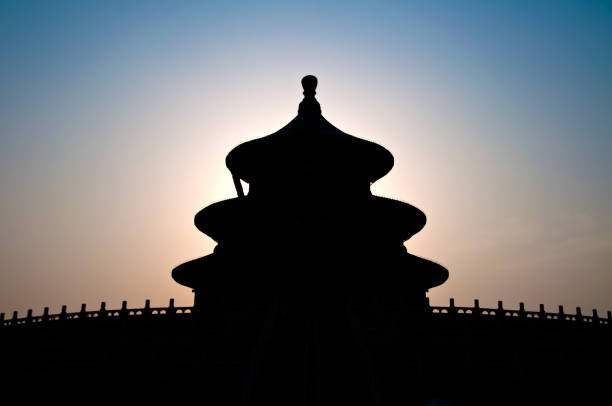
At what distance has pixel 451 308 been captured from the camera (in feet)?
64.5

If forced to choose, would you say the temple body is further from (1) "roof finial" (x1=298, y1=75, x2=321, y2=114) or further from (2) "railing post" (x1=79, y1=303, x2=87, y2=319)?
(2) "railing post" (x1=79, y1=303, x2=87, y2=319)

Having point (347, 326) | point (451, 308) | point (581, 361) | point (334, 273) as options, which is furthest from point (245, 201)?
point (581, 361)

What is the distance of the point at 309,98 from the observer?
23281 mm

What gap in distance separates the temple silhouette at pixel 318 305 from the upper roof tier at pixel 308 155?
0.05m

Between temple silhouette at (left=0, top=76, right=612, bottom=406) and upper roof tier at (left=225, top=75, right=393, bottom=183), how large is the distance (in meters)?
0.05

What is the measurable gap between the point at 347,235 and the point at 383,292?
2.57m

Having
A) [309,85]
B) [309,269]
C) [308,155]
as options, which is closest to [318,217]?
[309,269]

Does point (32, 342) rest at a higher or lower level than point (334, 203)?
lower

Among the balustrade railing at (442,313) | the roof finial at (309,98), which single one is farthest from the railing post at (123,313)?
the roof finial at (309,98)

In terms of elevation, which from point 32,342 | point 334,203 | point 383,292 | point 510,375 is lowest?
point 510,375

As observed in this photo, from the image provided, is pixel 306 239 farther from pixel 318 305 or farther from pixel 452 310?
pixel 452 310

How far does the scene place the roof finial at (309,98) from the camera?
2280cm

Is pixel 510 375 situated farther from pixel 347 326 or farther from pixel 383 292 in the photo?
pixel 347 326

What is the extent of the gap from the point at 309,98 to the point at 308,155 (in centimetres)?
454
